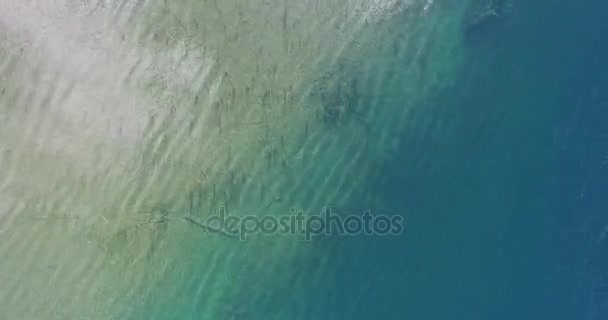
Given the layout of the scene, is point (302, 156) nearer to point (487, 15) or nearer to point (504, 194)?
point (504, 194)

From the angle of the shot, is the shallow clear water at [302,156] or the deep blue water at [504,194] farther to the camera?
the deep blue water at [504,194]

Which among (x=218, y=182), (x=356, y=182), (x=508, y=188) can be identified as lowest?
(x=218, y=182)

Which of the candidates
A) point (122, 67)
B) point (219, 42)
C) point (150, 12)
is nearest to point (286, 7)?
point (219, 42)

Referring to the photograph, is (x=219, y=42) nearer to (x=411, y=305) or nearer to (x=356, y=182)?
(x=356, y=182)

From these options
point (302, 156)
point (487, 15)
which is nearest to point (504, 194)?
point (487, 15)

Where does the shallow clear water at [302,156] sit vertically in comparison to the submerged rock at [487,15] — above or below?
below
